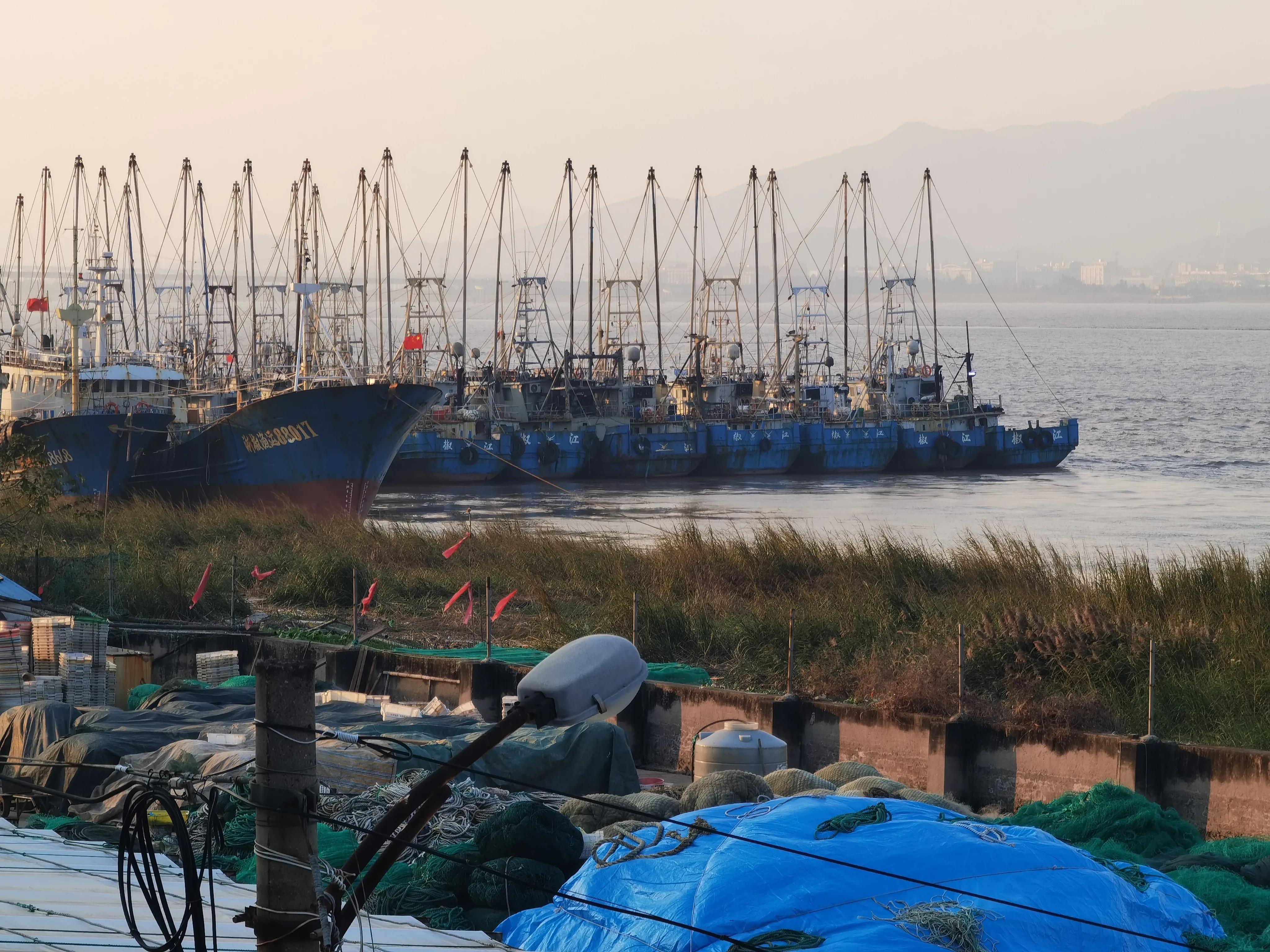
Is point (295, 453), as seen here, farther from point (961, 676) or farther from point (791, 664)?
point (961, 676)

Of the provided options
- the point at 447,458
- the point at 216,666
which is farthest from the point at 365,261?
the point at 216,666

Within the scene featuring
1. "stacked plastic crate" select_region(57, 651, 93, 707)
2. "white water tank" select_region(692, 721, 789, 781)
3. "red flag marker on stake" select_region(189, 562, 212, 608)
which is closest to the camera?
"white water tank" select_region(692, 721, 789, 781)

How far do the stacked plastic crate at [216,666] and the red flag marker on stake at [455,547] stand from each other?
781cm

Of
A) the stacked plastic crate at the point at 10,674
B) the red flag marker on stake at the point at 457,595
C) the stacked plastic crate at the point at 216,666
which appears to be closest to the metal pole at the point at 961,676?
the red flag marker on stake at the point at 457,595

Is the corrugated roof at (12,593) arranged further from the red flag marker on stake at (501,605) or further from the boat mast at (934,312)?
the boat mast at (934,312)

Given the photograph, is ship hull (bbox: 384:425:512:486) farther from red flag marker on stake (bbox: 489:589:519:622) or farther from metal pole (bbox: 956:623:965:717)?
metal pole (bbox: 956:623:965:717)

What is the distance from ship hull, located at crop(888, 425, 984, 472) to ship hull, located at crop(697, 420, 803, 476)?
5350 mm

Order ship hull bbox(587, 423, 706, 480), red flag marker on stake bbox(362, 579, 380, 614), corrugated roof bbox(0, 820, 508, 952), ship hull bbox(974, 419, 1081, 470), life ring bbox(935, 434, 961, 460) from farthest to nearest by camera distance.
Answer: ship hull bbox(974, 419, 1081, 470) < life ring bbox(935, 434, 961, 460) < ship hull bbox(587, 423, 706, 480) < red flag marker on stake bbox(362, 579, 380, 614) < corrugated roof bbox(0, 820, 508, 952)

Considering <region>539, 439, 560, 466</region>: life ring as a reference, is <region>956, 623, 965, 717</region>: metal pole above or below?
below

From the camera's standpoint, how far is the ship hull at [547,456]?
67.9 metres

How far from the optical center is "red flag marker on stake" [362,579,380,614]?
2227 centimetres

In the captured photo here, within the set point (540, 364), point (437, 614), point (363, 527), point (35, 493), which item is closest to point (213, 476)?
point (363, 527)

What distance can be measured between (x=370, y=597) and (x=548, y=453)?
45.9 metres

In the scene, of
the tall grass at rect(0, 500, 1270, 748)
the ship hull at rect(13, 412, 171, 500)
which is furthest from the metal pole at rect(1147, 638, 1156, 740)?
the ship hull at rect(13, 412, 171, 500)
